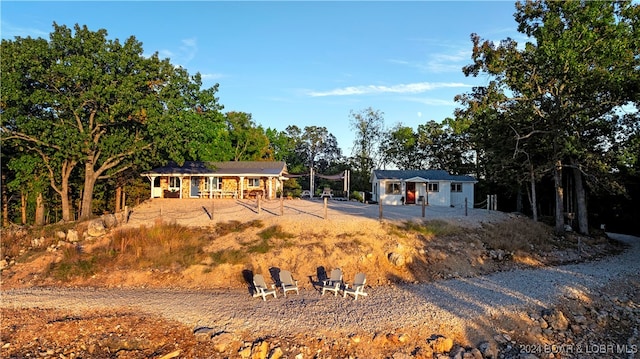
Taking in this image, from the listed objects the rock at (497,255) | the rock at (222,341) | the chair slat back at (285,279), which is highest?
the rock at (497,255)

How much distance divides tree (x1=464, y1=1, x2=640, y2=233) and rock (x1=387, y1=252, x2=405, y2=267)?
467 inches

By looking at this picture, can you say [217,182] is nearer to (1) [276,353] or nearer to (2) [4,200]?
(2) [4,200]

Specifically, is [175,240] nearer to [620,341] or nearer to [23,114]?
[23,114]

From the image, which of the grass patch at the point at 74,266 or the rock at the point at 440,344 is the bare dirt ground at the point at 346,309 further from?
the grass patch at the point at 74,266

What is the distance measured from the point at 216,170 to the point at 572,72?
25570 millimetres

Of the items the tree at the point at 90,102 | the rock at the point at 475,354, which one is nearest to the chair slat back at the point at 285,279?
the rock at the point at 475,354

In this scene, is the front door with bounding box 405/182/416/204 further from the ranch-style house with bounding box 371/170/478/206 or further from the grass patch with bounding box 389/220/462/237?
the grass patch with bounding box 389/220/462/237

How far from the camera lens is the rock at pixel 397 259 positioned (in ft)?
47.5

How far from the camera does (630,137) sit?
2125 cm

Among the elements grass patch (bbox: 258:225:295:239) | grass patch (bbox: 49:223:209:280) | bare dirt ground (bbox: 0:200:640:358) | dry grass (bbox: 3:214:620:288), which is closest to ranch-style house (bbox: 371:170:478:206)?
dry grass (bbox: 3:214:620:288)

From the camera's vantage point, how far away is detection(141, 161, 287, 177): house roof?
32281 mm

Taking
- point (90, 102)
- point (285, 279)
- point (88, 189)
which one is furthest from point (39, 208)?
point (285, 279)

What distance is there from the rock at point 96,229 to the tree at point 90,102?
530cm

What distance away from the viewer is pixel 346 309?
1077 cm
